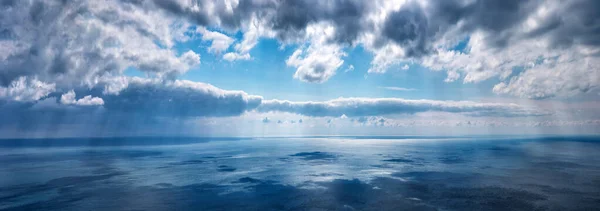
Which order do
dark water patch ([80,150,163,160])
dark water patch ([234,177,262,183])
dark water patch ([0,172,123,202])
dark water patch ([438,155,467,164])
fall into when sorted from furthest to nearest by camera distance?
dark water patch ([80,150,163,160]) < dark water patch ([438,155,467,164]) < dark water patch ([234,177,262,183]) < dark water patch ([0,172,123,202])

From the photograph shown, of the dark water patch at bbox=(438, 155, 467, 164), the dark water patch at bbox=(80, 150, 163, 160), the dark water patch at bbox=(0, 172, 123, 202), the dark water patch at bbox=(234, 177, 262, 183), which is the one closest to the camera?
the dark water patch at bbox=(0, 172, 123, 202)

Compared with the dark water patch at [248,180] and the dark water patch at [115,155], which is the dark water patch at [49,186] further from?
the dark water patch at [115,155]

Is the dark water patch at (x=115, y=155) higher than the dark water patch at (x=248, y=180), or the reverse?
the dark water patch at (x=248, y=180)

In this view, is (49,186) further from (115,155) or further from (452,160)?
(452,160)

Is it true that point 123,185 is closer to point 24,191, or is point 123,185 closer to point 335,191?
point 24,191

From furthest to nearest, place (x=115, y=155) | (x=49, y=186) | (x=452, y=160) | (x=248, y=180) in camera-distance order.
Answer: (x=115, y=155), (x=452, y=160), (x=248, y=180), (x=49, y=186)

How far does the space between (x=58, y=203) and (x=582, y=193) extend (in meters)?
95.1

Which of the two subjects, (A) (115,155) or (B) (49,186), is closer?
(B) (49,186)

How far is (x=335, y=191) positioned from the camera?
56906 millimetres

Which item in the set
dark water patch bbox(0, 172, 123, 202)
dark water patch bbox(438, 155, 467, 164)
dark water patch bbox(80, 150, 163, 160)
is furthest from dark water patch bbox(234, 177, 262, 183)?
dark water patch bbox(80, 150, 163, 160)

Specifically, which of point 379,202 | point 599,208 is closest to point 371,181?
point 379,202

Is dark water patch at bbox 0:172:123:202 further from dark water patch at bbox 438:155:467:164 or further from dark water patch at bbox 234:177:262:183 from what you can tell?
dark water patch at bbox 438:155:467:164

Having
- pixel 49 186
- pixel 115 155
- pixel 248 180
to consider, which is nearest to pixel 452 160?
pixel 248 180

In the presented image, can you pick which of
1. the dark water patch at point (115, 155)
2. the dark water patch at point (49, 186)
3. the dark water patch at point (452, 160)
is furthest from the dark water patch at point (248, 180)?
the dark water patch at point (115, 155)
